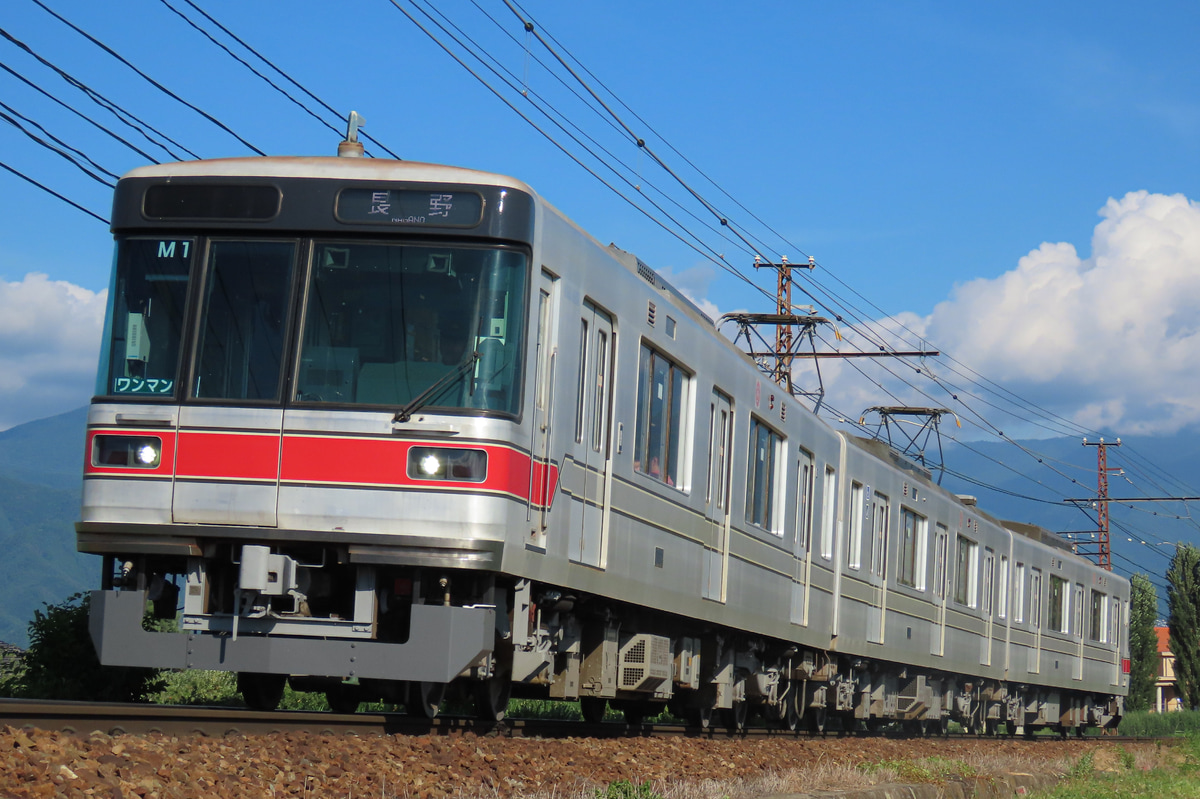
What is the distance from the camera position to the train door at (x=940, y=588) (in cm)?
2033

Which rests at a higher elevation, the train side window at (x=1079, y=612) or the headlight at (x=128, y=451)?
the headlight at (x=128, y=451)

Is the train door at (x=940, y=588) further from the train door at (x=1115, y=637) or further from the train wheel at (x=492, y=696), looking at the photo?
the train wheel at (x=492, y=696)

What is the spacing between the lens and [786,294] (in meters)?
33.6

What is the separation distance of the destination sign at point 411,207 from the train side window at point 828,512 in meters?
8.22

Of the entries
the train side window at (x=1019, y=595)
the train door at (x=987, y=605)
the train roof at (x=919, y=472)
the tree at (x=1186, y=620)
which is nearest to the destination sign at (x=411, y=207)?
the train roof at (x=919, y=472)

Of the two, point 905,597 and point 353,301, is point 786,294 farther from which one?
point 353,301

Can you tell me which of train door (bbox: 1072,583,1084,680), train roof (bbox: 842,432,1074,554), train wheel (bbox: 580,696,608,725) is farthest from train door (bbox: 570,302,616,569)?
train door (bbox: 1072,583,1084,680)

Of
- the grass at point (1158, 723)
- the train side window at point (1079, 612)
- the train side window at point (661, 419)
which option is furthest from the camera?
the grass at point (1158, 723)

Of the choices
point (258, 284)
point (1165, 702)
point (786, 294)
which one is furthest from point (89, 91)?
point (1165, 702)

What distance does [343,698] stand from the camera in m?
10.7

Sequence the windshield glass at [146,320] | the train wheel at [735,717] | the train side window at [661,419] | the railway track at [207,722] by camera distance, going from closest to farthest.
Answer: the railway track at [207,722] < the windshield glass at [146,320] < the train side window at [661,419] < the train wheel at [735,717]

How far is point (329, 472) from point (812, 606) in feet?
27.2

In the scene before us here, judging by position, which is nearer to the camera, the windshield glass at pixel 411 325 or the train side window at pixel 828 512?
the windshield glass at pixel 411 325

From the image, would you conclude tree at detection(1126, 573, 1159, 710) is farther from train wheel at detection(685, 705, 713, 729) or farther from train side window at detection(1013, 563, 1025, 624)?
train wheel at detection(685, 705, 713, 729)
